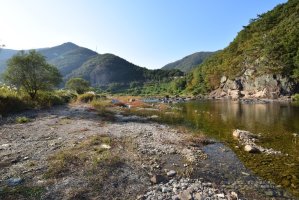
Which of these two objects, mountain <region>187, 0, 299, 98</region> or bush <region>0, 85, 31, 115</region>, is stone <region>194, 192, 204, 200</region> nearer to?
bush <region>0, 85, 31, 115</region>

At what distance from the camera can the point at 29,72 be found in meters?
40.4

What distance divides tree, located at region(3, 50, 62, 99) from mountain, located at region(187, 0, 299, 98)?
73.2m

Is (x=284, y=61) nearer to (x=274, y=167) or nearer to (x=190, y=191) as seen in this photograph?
A: (x=274, y=167)

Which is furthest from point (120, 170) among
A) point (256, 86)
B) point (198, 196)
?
point (256, 86)

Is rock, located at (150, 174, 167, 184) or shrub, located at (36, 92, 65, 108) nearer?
rock, located at (150, 174, 167, 184)

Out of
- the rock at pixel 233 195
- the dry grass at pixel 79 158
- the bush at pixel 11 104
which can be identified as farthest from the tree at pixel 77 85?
the rock at pixel 233 195

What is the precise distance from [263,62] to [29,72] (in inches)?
3436

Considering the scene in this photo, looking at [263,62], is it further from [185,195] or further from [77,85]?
[185,195]

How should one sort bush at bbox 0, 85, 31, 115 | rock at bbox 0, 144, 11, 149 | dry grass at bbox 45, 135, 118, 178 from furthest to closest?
1. bush at bbox 0, 85, 31, 115
2. rock at bbox 0, 144, 11, 149
3. dry grass at bbox 45, 135, 118, 178

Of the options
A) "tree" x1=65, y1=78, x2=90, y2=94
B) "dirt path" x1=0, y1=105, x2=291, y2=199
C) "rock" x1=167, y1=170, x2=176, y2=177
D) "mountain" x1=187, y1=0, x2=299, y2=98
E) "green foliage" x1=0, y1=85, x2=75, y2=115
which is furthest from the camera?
"tree" x1=65, y1=78, x2=90, y2=94

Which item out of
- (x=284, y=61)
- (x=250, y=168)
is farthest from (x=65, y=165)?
(x=284, y=61)

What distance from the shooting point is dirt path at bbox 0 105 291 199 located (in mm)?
9156

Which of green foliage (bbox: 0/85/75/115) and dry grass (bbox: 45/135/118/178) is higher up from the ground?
green foliage (bbox: 0/85/75/115)

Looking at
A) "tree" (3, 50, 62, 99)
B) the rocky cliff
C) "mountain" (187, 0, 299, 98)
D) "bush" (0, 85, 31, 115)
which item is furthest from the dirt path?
"mountain" (187, 0, 299, 98)
